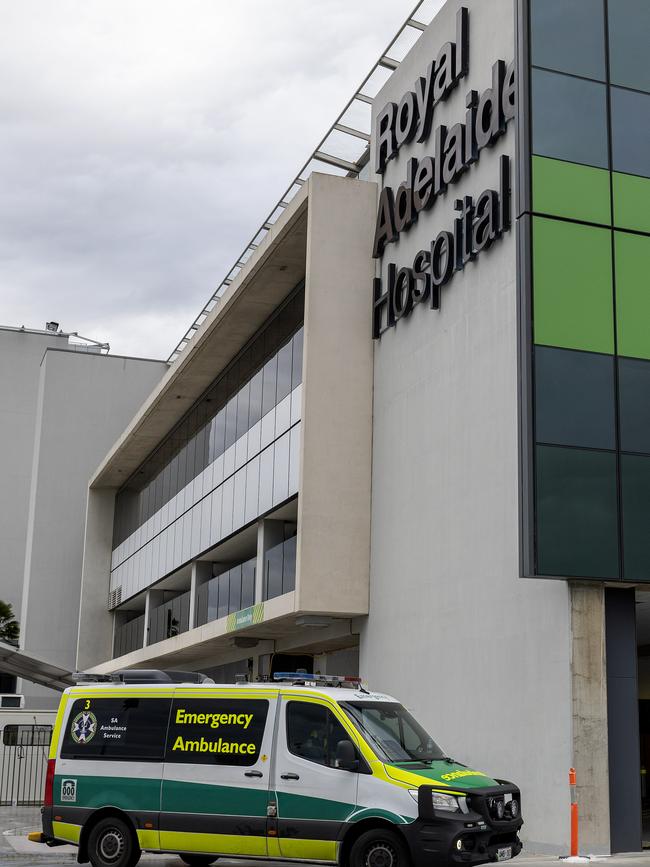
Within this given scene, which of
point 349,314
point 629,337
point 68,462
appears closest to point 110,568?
point 68,462

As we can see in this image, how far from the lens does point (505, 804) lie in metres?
12.2

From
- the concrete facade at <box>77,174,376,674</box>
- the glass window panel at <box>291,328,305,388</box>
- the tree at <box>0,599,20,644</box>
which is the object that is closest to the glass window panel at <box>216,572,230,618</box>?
the concrete facade at <box>77,174,376,674</box>

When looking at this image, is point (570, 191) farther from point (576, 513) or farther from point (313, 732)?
point (313, 732)

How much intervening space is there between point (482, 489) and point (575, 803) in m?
5.40

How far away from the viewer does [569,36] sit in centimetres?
1791

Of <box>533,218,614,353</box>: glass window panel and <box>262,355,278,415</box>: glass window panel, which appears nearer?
<box>533,218,614,353</box>: glass window panel

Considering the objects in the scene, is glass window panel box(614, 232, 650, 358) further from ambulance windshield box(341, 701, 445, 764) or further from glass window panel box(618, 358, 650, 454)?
ambulance windshield box(341, 701, 445, 764)

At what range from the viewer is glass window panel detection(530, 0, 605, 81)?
1775 cm

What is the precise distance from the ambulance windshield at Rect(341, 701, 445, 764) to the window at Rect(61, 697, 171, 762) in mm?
2561

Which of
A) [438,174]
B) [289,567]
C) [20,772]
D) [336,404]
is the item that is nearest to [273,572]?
[289,567]

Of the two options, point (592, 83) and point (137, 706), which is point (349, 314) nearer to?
point (592, 83)

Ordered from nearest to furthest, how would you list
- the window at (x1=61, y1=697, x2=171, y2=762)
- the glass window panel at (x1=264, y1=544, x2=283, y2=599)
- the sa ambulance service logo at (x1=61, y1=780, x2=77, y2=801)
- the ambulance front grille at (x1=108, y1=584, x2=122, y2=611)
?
the window at (x1=61, y1=697, x2=171, y2=762) → the sa ambulance service logo at (x1=61, y1=780, x2=77, y2=801) → the glass window panel at (x1=264, y1=544, x2=283, y2=599) → the ambulance front grille at (x1=108, y1=584, x2=122, y2=611)

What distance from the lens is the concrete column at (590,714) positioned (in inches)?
592

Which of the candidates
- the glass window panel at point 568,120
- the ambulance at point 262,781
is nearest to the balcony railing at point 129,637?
the ambulance at point 262,781
